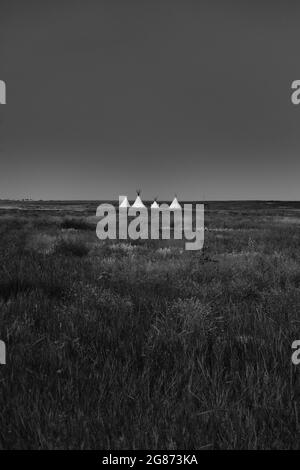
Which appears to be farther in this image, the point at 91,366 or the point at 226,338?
the point at 226,338

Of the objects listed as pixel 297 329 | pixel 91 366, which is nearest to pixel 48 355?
pixel 91 366

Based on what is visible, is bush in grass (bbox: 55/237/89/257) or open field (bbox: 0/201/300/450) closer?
open field (bbox: 0/201/300/450)

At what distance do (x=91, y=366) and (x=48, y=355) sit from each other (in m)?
0.45

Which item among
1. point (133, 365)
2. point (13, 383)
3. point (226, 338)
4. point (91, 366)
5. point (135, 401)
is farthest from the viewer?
point (226, 338)

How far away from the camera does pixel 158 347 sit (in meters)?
3.32

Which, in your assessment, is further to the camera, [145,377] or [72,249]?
[72,249]

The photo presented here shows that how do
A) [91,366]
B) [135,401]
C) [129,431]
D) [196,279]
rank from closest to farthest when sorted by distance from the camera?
[129,431] < [135,401] < [91,366] < [196,279]

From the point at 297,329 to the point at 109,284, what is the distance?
11.9 feet

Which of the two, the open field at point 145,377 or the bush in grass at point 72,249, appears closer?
the open field at point 145,377

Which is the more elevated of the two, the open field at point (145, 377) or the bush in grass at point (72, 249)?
the bush in grass at point (72, 249)

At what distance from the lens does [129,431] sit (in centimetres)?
201

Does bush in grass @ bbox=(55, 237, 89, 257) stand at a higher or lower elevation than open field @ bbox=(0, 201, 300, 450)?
higher

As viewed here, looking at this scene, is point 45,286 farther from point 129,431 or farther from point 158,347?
point 129,431

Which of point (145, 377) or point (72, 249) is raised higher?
point (72, 249)
